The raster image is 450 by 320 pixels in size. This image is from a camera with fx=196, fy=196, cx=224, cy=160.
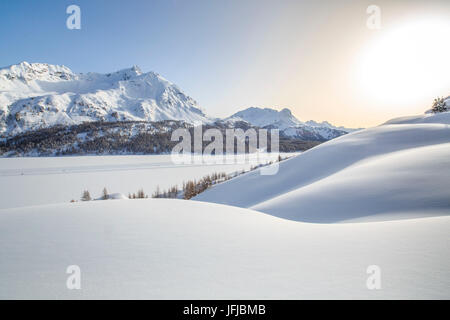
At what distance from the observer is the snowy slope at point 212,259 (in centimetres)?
234

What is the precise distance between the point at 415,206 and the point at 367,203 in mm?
1533

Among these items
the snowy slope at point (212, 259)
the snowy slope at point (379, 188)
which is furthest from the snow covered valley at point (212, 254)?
the snowy slope at point (379, 188)

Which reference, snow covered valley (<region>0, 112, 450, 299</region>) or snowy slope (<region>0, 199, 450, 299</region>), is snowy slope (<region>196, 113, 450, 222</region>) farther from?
snowy slope (<region>0, 199, 450, 299</region>)

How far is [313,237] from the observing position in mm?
4023

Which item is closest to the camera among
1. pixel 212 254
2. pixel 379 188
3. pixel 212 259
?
pixel 212 259

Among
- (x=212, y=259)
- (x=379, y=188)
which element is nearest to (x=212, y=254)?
(x=212, y=259)

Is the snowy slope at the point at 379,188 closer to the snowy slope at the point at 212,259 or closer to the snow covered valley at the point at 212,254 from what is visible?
the snow covered valley at the point at 212,254

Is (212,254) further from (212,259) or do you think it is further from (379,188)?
(379,188)

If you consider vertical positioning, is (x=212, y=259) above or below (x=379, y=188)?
below

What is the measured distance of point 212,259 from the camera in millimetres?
3014

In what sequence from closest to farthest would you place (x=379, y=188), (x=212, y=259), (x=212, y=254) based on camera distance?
(x=212, y=259), (x=212, y=254), (x=379, y=188)
